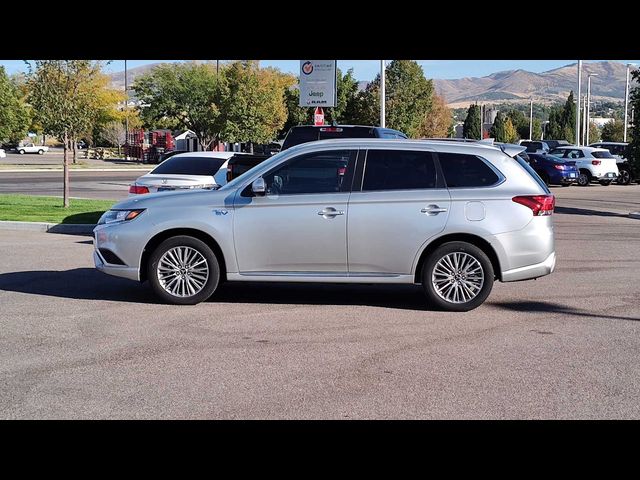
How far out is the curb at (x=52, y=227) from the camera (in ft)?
55.5

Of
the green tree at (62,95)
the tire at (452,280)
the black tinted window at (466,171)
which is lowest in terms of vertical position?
the tire at (452,280)

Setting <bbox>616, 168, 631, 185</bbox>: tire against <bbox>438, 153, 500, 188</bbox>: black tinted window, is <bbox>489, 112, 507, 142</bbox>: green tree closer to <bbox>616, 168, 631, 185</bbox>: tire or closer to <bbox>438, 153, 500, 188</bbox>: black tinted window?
<bbox>616, 168, 631, 185</bbox>: tire

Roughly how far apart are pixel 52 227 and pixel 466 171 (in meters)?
10.0

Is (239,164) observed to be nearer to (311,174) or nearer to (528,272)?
(311,174)

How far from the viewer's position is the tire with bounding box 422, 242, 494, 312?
964cm

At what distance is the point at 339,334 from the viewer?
27.9ft

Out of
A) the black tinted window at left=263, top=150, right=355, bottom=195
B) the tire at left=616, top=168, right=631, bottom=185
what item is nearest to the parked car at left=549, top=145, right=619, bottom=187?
the tire at left=616, top=168, right=631, bottom=185

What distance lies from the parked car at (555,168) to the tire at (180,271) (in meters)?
29.0

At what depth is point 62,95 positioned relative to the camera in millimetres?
22219

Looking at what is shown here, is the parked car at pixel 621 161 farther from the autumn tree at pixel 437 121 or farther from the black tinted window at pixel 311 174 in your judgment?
the black tinted window at pixel 311 174

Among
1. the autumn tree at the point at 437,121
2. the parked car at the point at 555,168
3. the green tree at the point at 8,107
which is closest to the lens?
the parked car at the point at 555,168

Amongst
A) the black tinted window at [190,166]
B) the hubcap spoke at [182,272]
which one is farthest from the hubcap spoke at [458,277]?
the black tinted window at [190,166]
